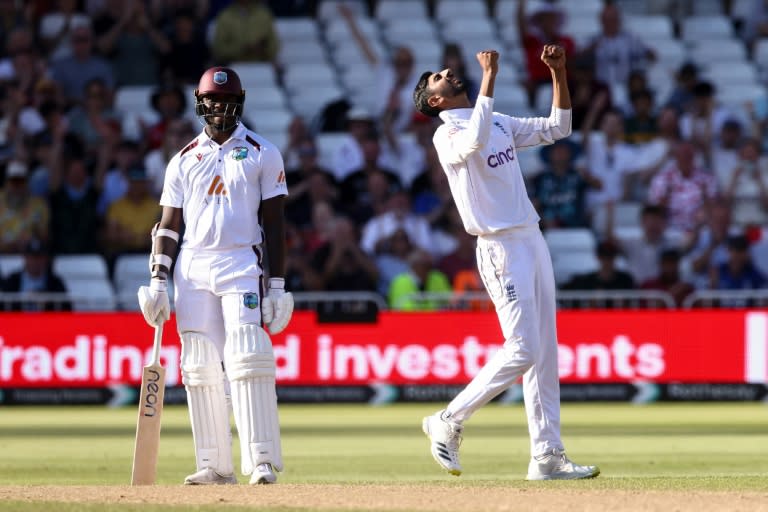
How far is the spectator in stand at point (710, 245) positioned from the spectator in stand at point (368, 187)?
12.7 feet

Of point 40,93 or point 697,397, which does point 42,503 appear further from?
point 40,93

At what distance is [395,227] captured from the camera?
19953 mm

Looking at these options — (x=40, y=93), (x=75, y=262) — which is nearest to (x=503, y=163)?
(x=75, y=262)

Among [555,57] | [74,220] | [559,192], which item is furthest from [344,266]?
[555,57]

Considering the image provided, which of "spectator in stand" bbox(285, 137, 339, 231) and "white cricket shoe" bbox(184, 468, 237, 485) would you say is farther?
"spectator in stand" bbox(285, 137, 339, 231)

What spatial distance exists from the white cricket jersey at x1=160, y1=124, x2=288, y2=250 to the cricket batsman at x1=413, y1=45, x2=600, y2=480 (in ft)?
3.71

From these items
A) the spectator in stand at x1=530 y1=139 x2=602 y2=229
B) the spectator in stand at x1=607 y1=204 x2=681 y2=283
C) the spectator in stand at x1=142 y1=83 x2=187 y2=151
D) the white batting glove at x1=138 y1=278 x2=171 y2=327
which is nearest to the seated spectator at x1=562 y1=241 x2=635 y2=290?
the spectator in stand at x1=607 y1=204 x2=681 y2=283

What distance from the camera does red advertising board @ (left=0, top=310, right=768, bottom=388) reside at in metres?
18.4

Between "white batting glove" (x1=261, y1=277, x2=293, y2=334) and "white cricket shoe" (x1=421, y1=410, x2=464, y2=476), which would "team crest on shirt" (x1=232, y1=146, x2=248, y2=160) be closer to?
"white batting glove" (x1=261, y1=277, x2=293, y2=334)

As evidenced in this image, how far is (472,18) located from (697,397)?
343 inches

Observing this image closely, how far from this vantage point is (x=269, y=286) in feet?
30.7

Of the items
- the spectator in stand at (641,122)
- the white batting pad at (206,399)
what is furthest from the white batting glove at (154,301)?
the spectator in stand at (641,122)

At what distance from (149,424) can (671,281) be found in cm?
1146

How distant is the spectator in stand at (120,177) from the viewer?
20.9 meters
